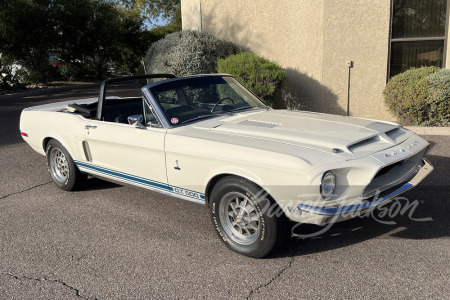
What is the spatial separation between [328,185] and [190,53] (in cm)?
821

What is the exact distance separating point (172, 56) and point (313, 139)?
7.87 meters

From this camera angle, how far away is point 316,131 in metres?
4.28

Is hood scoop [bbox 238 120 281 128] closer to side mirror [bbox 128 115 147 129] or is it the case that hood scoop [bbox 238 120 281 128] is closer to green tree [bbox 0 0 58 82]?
side mirror [bbox 128 115 147 129]

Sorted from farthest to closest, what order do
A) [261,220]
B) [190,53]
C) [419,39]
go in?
[190,53]
[419,39]
[261,220]

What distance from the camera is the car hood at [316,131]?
3.89m

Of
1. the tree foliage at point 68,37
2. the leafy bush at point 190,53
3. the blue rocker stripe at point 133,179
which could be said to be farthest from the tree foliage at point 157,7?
the blue rocker stripe at point 133,179

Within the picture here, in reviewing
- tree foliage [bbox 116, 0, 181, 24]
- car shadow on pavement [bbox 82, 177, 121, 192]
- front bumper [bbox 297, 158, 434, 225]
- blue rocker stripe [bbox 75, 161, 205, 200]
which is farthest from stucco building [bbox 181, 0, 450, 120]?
tree foliage [bbox 116, 0, 181, 24]

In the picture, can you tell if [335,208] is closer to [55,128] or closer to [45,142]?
[55,128]

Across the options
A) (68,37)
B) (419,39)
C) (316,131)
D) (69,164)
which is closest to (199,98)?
(316,131)

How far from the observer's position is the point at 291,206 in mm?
3584

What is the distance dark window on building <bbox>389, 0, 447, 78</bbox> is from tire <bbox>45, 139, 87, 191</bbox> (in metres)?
6.88

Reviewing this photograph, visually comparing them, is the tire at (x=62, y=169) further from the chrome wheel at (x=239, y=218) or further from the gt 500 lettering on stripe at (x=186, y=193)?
the chrome wheel at (x=239, y=218)

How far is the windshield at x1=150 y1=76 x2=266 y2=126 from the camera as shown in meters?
4.83

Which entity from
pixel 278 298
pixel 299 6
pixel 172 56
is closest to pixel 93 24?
pixel 172 56
